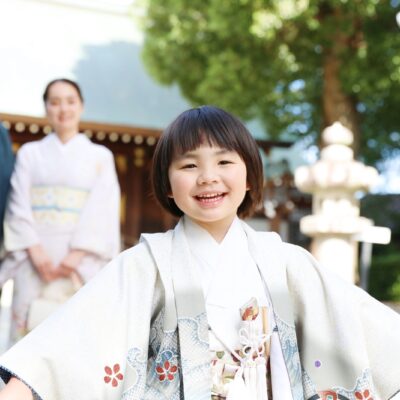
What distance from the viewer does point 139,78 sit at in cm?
1517

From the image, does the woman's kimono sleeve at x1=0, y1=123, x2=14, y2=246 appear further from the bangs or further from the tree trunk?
the tree trunk

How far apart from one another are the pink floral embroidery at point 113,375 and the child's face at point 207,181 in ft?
1.70

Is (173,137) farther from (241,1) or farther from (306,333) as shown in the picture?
(241,1)

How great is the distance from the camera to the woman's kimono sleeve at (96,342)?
67.6 inches

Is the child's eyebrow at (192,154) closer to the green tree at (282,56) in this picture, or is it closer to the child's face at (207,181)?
the child's face at (207,181)

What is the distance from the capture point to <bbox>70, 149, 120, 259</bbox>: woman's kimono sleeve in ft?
12.4

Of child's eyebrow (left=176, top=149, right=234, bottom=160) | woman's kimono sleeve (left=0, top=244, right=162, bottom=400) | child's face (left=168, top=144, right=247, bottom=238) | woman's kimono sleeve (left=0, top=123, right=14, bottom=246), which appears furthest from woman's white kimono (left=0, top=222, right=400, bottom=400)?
woman's kimono sleeve (left=0, top=123, right=14, bottom=246)

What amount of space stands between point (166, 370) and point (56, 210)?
2128 millimetres

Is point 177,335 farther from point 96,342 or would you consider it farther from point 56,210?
point 56,210

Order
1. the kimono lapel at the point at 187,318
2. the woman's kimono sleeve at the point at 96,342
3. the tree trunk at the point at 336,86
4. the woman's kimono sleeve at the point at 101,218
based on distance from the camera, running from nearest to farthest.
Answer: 1. the woman's kimono sleeve at the point at 96,342
2. the kimono lapel at the point at 187,318
3. the woman's kimono sleeve at the point at 101,218
4. the tree trunk at the point at 336,86

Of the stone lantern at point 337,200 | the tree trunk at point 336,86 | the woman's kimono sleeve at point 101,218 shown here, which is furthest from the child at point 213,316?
the tree trunk at point 336,86

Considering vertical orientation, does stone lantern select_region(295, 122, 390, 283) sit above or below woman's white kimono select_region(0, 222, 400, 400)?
above

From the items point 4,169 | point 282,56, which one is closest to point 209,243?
point 4,169

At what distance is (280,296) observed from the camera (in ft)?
6.42
